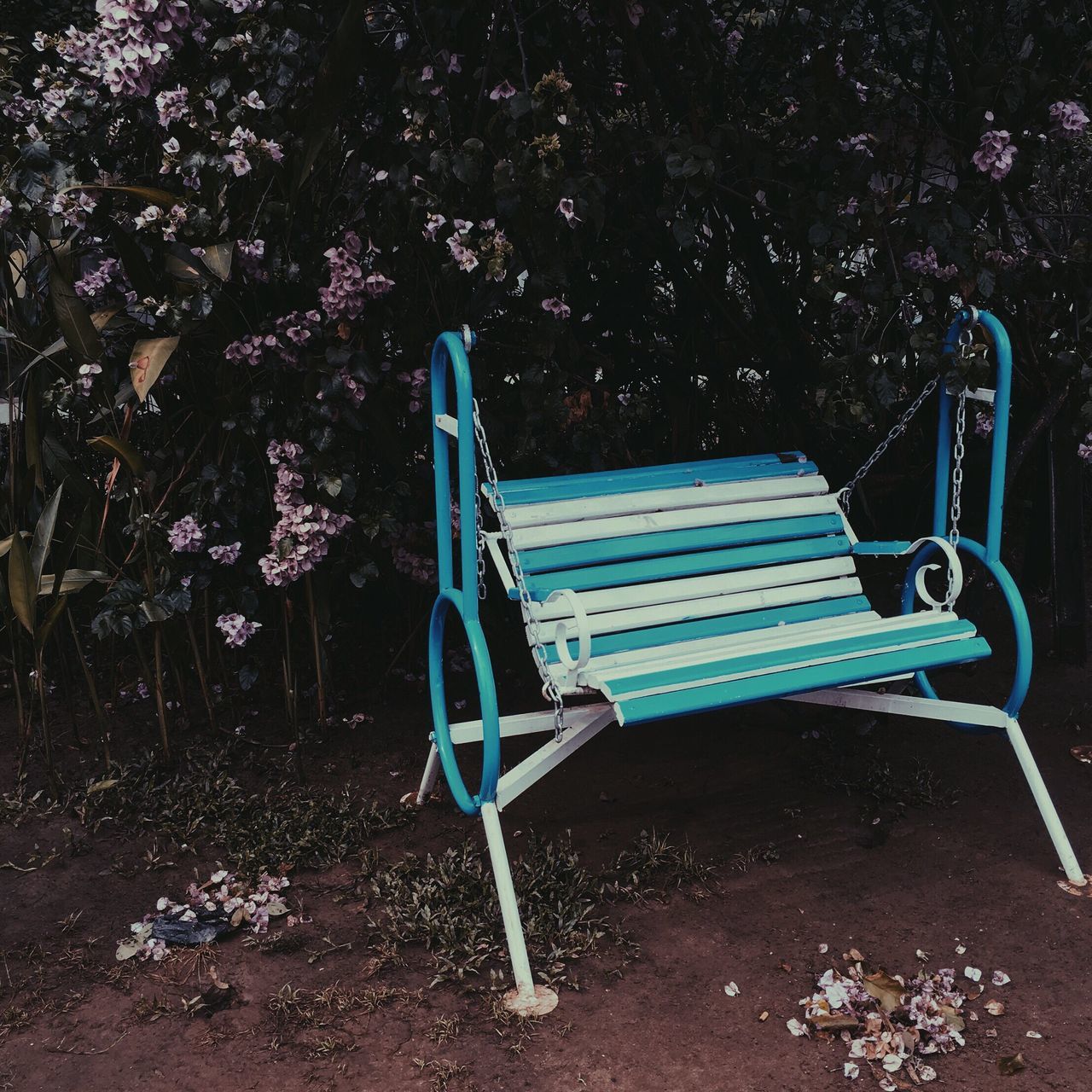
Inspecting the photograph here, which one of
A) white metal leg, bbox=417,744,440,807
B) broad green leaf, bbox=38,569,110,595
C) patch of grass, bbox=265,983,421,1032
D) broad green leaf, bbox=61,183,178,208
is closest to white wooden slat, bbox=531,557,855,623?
white metal leg, bbox=417,744,440,807

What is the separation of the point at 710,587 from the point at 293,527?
43.7 inches

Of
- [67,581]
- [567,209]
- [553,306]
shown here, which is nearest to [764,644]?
[553,306]

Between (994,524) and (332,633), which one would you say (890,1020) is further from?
(332,633)

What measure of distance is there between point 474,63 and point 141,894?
2292 mm

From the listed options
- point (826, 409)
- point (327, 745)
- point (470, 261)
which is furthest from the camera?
point (327, 745)

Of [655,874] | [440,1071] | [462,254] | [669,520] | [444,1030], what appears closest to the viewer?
[440,1071]

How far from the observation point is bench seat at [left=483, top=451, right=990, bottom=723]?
253 cm

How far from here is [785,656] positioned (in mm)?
2588

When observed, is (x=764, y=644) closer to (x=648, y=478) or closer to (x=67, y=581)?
(x=648, y=478)

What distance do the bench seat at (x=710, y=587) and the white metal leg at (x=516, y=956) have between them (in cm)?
40

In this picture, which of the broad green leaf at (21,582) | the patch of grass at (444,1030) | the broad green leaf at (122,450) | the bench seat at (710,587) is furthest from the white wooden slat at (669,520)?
the broad green leaf at (21,582)

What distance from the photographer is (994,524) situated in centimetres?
288

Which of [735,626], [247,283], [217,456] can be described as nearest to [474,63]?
[247,283]

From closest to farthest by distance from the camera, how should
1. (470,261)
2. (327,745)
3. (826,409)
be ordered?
(470,261) → (826,409) → (327,745)
